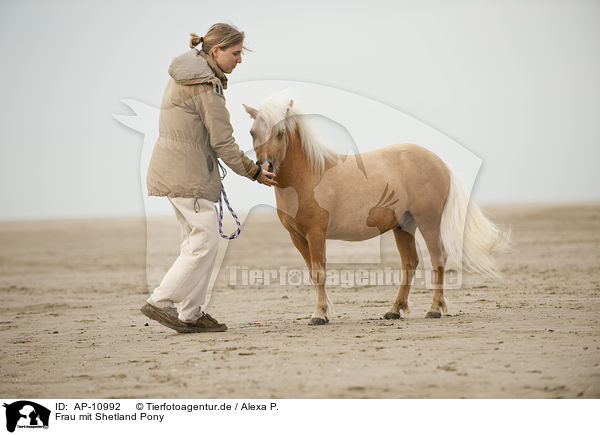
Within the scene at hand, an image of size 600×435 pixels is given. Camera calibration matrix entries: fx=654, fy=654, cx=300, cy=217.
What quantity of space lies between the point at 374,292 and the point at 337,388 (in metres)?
5.35

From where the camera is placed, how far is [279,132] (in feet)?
19.6

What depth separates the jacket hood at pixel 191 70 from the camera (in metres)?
5.69

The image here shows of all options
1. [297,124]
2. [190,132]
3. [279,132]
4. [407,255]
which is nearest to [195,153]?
[190,132]

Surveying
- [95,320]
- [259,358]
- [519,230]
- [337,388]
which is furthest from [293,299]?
[519,230]

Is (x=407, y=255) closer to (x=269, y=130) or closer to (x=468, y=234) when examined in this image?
(x=468, y=234)

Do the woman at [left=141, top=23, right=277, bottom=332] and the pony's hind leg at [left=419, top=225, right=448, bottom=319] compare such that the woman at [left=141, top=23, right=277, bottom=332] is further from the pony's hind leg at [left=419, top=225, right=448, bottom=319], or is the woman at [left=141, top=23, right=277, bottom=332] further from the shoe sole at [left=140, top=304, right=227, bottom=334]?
the pony's hind leg at [left=419, top=225, right=448, bottom=319]

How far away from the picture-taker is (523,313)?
6688mm

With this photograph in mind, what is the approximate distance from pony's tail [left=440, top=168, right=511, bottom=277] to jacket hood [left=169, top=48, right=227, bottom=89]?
2.78 meters

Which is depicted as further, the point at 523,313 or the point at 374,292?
the point at 374,292

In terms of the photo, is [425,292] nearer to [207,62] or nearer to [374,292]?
[374,292]

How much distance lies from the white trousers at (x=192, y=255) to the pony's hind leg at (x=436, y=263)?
2.28 metres

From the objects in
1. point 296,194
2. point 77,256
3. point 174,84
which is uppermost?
point 174,84

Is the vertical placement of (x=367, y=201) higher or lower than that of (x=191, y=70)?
lower

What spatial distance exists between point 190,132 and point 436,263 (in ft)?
9.54
